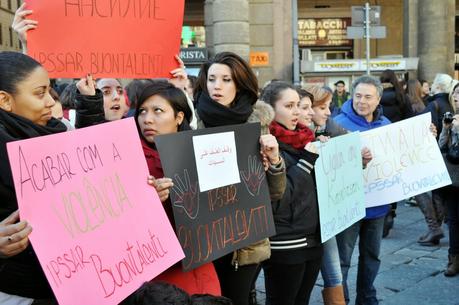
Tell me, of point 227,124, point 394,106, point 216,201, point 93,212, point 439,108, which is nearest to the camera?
point 93,212

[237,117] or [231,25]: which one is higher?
[231,25]

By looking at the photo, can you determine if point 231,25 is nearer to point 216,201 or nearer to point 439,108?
point 439,108

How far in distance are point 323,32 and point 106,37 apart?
1891cm

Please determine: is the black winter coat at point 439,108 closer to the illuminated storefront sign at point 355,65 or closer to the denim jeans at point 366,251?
the denim jeans at point 366,251

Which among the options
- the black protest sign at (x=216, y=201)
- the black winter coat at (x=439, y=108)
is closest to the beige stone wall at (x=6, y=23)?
the black winter coat at (x=439, y=108)

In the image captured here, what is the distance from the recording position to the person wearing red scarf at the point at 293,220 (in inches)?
112

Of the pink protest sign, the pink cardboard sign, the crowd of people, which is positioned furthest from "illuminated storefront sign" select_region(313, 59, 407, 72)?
the pink protest sign

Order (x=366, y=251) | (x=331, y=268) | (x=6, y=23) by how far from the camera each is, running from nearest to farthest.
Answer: (x=331, y=268) < (x=366, y=251) < (x=6, y=23)

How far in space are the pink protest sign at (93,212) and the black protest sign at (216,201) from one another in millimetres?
173

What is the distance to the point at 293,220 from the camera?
2867mm

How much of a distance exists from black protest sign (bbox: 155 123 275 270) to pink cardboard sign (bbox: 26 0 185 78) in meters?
0.53

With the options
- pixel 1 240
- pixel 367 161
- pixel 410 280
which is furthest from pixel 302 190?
pixel 410 280

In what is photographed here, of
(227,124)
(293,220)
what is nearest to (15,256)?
(227,124)

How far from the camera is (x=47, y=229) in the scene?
1539 millimetres
